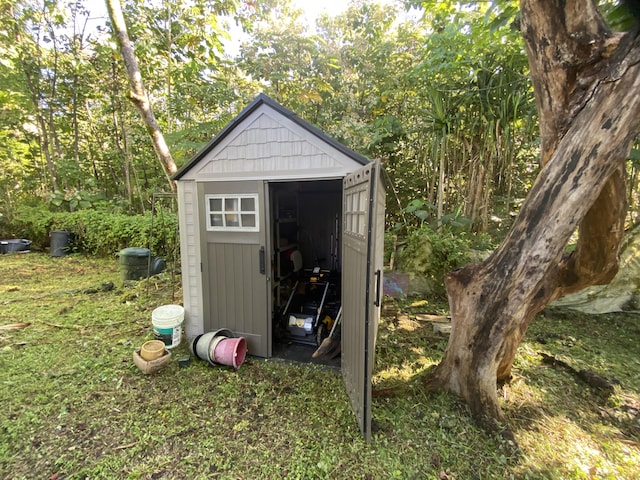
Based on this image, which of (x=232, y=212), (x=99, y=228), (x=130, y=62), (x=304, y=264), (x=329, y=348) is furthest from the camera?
(x=99, y=228)

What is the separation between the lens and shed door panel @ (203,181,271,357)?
2928mm

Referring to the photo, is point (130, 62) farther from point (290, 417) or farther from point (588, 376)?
point (588, 376)

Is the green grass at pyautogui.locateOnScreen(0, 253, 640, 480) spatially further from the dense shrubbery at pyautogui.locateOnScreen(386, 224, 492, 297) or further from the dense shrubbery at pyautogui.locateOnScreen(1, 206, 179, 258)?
the dense shrubbery at pyautogui.locateOnScreen(1, 206, 179, 258)

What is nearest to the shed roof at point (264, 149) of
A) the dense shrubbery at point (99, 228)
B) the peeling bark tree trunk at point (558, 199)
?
the peeling bark tree trunk at point (558, 199)

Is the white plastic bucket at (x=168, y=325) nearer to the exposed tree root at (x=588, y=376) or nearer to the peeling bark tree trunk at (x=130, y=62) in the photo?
the peeling bark tree trunk at (x=130, y=62)

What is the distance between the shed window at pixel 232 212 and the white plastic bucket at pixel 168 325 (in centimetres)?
105

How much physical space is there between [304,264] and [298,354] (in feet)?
5.88

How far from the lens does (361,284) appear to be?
6.35ft

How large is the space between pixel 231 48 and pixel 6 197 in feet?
27.8

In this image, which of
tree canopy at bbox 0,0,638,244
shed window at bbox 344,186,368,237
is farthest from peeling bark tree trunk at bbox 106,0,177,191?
shed window at bbox 344,186,368,237

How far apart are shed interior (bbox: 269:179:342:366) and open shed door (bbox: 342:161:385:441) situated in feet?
2.86

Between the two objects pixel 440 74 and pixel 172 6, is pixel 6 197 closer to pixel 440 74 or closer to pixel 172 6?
pixel 172 6

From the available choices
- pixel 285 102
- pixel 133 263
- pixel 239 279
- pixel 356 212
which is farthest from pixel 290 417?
pixel 285 102

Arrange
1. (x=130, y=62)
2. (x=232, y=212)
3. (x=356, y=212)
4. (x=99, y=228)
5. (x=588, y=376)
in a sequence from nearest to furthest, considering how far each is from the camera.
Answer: (x=356, y=212) → (x=588, y=376) → (x=232, y=212) → (x=130, y=62) → (x=99, y=228)
